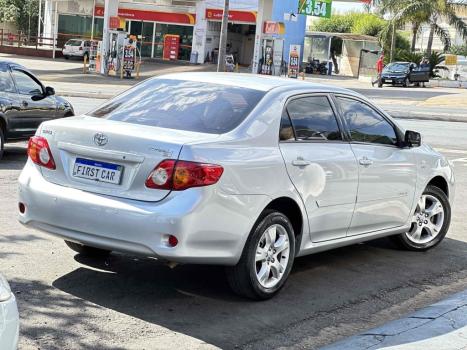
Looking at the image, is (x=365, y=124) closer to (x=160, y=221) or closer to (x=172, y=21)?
(x=160, y=221)

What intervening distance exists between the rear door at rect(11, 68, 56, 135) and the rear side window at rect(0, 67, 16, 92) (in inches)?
3.5

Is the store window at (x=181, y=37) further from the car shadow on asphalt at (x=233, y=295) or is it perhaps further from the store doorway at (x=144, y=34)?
the car shadow on asphalt at (x=233, y=295)

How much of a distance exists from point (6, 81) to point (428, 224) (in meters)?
6.76

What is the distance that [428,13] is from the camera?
54.6 m

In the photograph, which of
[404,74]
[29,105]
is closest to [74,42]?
[404,74]

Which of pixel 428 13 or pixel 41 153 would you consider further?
pixel 428 13

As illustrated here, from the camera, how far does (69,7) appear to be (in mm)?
61562

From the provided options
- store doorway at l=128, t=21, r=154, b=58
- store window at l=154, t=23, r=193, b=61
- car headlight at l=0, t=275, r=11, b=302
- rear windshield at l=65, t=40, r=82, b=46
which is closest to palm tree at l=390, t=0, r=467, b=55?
store window at l=154, t=23, r=193, b=61

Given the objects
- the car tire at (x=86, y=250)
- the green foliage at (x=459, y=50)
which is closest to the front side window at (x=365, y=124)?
the car tire at (x=86, y=250)

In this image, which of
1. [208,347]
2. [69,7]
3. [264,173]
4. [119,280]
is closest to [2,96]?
[119,280]

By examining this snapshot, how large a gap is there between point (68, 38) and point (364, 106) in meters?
58.3

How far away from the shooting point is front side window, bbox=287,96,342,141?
605 cm

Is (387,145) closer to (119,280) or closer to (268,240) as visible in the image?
(268,240)

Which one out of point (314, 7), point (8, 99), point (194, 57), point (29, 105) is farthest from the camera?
point (194, 57)
